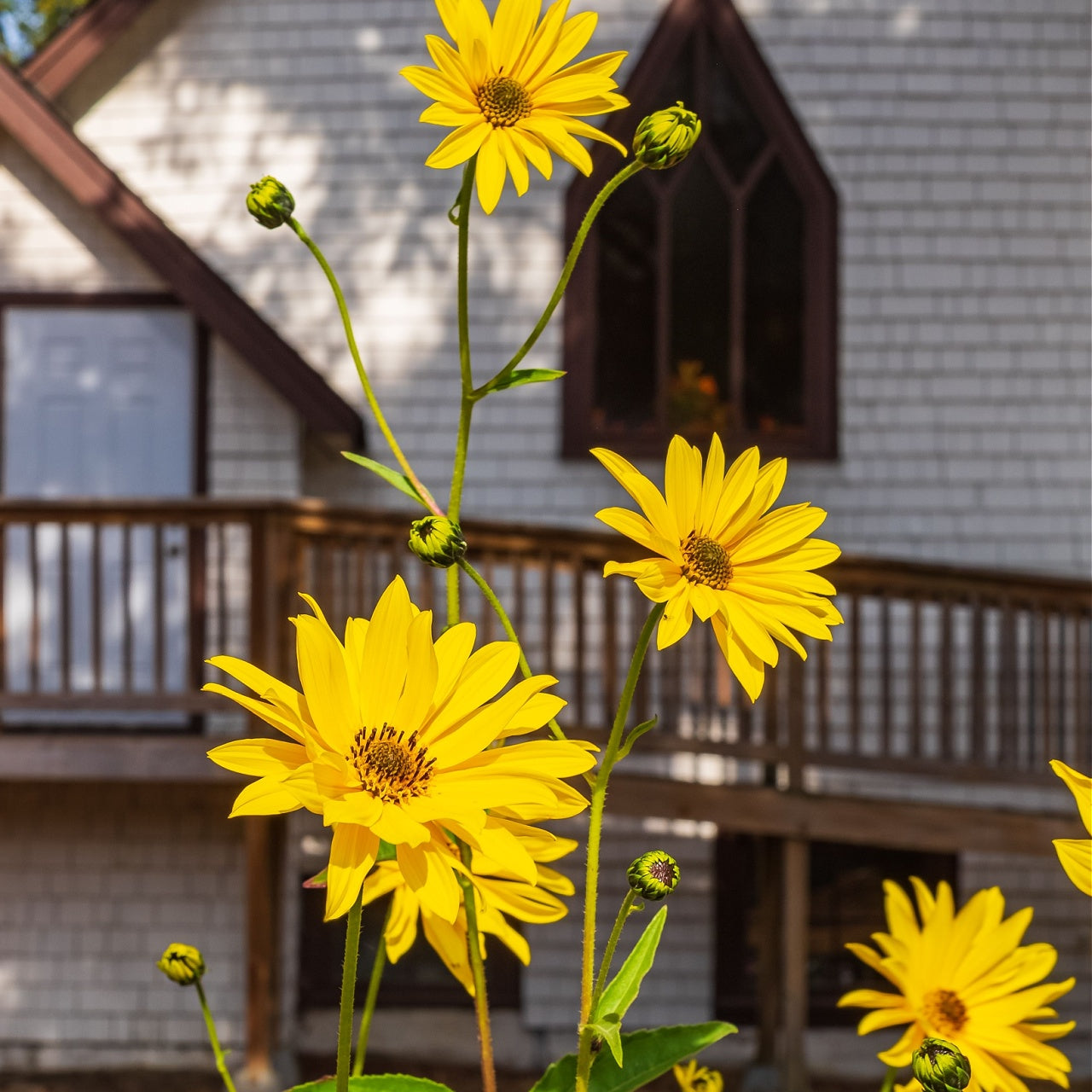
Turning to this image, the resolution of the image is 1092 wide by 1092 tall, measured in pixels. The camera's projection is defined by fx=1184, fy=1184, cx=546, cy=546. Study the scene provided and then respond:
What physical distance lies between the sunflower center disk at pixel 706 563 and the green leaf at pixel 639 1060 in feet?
0.81

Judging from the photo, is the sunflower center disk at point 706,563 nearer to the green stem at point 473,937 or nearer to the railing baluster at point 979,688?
the green stem at point 473,937

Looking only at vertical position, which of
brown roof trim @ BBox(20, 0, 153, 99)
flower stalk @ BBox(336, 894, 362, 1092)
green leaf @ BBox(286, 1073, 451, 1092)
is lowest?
green leaf @ BBox(286, 1073, 451, 1092)

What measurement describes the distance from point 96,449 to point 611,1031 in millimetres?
6563

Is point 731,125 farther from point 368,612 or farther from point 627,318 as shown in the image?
point 368,612

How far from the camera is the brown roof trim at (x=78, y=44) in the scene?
6598mm

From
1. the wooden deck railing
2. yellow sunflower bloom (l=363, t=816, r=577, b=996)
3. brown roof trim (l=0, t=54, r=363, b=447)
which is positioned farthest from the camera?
brown roof trim (l=0, t=54, r=363, b=447)

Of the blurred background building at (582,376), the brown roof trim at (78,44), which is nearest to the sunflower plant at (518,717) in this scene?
the blurred background building at (582,376)

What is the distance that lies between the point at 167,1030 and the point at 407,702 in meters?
6.81

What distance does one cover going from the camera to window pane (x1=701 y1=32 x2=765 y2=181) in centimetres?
677

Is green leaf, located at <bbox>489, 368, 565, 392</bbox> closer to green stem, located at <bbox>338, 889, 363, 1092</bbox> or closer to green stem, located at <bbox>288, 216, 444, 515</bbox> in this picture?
green stem, located at <bbox>288, 216, 444, 515</bbox>

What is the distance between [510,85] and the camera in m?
0.72

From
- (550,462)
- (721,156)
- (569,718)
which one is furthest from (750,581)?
(721,156)

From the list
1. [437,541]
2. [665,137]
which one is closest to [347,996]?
[437,541]

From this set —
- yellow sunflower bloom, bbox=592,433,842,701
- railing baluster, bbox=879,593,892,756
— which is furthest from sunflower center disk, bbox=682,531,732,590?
railing baluster, bbox=879,593,892,756
